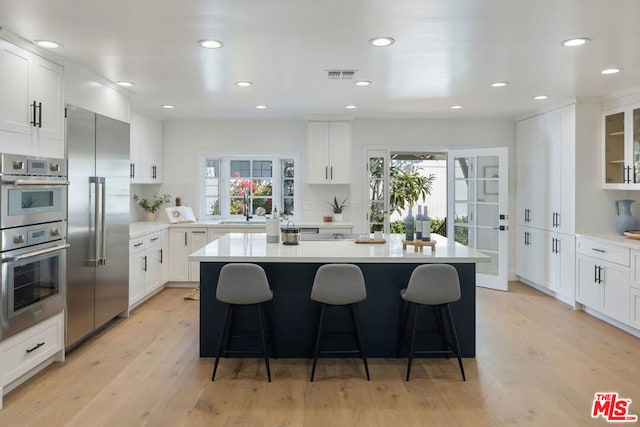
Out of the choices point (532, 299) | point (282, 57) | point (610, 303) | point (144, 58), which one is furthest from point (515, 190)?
point (144, 58)

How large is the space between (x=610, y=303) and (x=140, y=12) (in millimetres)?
4705

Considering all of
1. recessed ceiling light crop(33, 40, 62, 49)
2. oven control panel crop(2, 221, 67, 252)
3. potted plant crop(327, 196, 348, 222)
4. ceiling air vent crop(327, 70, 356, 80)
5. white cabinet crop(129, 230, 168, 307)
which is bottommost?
white cabinet crop(129, 230, 168, 307)

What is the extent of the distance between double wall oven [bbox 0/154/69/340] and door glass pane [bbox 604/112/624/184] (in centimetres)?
524

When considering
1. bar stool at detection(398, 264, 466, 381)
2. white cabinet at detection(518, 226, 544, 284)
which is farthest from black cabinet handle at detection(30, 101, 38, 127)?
white cabinet at detection(518, 226, 544, 284)

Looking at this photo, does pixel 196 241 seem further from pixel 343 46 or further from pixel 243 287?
pixel 343 46

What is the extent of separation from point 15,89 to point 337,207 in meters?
4.24

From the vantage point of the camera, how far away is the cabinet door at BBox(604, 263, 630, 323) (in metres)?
4.38

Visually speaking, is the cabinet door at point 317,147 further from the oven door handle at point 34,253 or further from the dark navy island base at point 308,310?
the oven door handle at point 34,253

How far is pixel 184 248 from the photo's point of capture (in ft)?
20.6

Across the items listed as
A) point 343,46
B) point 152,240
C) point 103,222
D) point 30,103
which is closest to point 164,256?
point 152,240

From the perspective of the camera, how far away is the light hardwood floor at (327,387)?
2.80 metres

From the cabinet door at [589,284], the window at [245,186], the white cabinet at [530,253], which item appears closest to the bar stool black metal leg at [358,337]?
the cabinet door at [589,284]

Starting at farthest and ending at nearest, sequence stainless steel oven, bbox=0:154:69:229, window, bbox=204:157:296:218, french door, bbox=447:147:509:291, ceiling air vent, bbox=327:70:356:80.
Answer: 1. window, bbox=204:157:296:218
2. french door, bbox=447:147:509:291
3. ceiling air vent, bbox=327:70:356:80
4. stainless steel oven, bbox=0:154:69:229

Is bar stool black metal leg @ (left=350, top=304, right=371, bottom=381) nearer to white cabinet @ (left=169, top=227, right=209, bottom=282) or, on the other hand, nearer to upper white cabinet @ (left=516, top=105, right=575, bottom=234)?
upper white cabinet @ (left=516, top=105, right=575, bottom=234)
